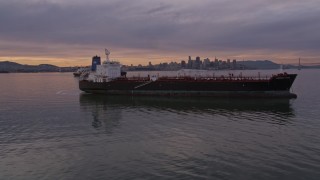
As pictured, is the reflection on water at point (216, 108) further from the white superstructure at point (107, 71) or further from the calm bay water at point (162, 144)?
the white superstructure at point (107, 71)

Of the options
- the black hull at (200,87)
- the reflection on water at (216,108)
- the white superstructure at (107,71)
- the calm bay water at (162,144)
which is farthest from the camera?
the white superstructure at (107,71)

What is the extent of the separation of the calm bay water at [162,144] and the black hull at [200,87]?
13.0 meters

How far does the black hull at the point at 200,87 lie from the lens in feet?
176

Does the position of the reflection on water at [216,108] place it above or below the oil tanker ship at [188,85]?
below

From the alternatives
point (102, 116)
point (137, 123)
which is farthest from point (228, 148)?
point (102, 116)

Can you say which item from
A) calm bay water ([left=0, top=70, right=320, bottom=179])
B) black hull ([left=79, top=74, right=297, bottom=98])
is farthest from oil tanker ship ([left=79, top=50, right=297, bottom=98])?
calm bay water ([left=0, top=70, right=320, bottom=179])

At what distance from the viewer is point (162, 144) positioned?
24125mm

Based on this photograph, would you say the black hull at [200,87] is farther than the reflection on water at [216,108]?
Yes

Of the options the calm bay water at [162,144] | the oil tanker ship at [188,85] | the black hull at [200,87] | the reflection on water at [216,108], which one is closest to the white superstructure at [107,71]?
the oil tanker ship at [188,85]

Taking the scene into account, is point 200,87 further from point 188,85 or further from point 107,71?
point 107,71

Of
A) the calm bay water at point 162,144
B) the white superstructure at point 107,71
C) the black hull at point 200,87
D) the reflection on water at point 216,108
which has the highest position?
the white superstructure at point 107,71

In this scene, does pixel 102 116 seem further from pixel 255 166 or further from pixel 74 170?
pixel 255 166

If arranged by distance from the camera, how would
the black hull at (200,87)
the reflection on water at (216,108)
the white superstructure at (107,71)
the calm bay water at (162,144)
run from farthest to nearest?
the white superstructure at (107,71)
the black hull at (200,87)
the reflection on water at (216,108)
the calm bay water at (162,144)

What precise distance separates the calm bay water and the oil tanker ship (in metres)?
13.1
